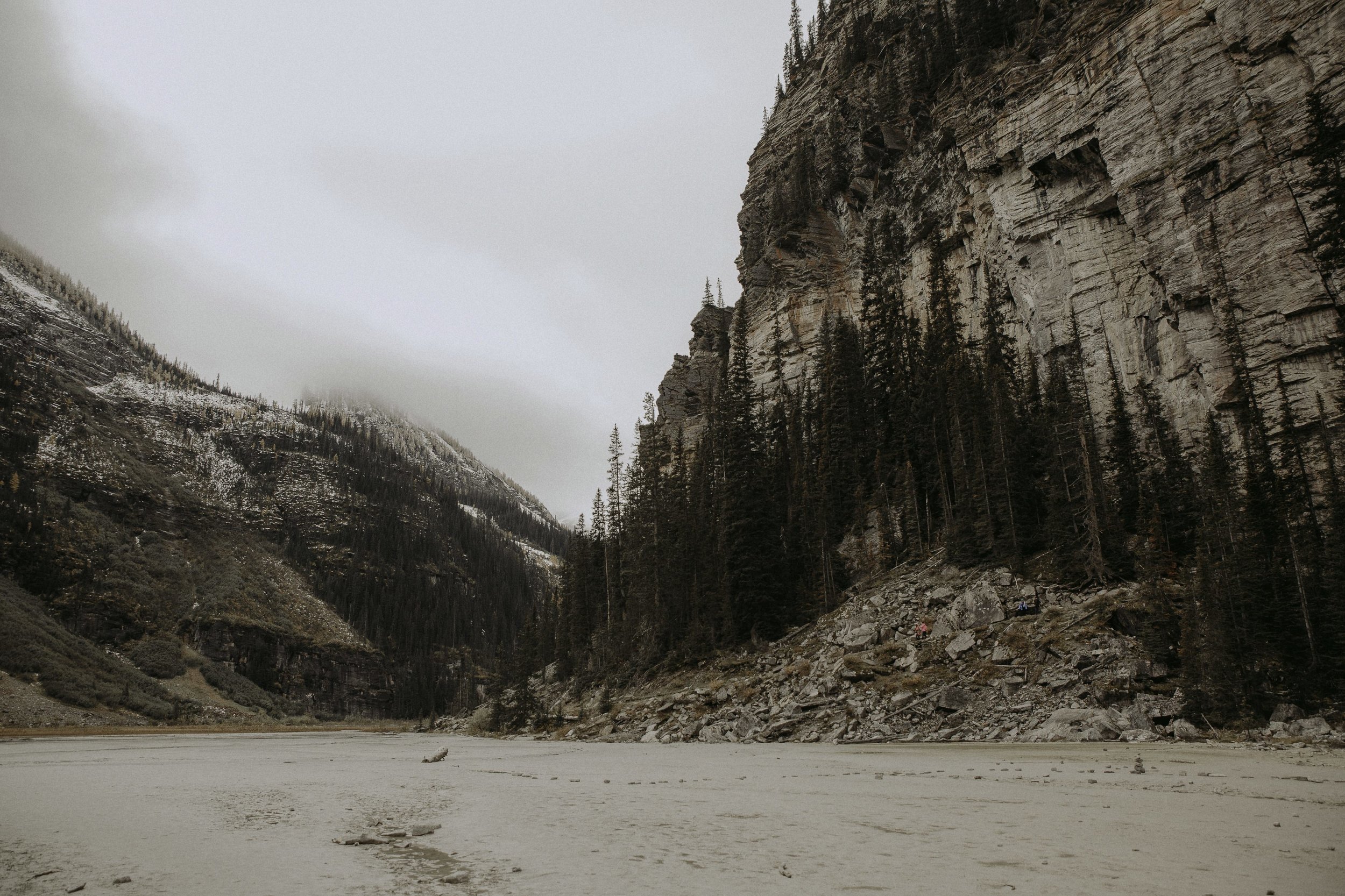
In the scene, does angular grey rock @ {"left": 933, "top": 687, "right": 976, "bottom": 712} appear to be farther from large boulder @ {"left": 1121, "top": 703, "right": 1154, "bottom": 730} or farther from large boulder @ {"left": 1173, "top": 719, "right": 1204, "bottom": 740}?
large boulder @ {"left": 1173, "top": 719, "right": 1204, "bottom": 740}

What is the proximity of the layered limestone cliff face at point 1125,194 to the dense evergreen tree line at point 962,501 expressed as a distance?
5.31 feet

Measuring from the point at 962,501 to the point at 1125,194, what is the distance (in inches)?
933

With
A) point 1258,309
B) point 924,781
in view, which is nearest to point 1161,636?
point 924,781

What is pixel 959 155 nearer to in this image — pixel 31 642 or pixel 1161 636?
pixel 1161 636

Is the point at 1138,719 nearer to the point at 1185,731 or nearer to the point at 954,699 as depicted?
the point at 1185,731

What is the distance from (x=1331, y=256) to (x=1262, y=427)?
30.0 feet

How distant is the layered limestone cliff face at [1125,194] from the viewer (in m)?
37.8

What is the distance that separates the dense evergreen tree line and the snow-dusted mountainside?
6955 centimetres

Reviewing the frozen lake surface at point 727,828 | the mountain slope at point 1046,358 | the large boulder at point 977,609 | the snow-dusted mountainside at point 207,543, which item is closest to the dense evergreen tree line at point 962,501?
the mountain slope at point 1046,358

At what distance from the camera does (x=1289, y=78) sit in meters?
38.4

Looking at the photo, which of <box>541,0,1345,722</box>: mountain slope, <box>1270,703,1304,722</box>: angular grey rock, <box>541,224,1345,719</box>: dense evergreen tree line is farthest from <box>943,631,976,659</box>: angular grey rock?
<box>1270,703,1304,722</box>: angular grey rock

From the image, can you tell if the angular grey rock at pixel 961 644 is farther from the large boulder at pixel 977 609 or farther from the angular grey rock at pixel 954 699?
the angular grey rock at pixel 954 699

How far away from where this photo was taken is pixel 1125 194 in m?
45.9

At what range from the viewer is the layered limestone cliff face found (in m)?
37.8
